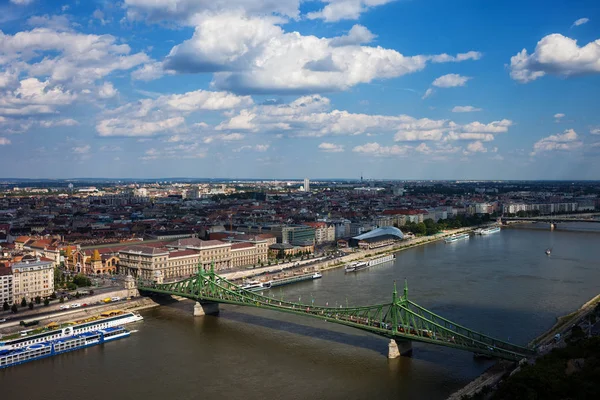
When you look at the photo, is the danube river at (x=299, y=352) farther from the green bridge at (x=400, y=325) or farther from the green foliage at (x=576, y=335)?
the green foliage at (x=576, y=335)

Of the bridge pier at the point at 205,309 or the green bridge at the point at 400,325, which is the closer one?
the green bridge at the point at 400,325

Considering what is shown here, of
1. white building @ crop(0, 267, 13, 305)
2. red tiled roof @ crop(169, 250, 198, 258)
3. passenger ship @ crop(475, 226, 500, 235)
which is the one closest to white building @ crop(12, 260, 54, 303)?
white building @ crop(0, 267, 13, 305)

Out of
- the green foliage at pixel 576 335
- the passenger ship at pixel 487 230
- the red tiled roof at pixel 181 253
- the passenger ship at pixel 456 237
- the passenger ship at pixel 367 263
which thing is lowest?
the passenger ship at pixel 367 263

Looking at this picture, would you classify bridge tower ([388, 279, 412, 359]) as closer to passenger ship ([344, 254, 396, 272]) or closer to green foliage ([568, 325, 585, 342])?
green foliage ([568, 325, 585, 342])

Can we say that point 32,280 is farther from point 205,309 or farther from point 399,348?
point 399,348

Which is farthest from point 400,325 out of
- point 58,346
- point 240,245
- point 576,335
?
point 240,245

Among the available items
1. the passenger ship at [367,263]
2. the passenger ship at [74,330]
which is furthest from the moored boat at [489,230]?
the passenger ship at [74,330]
